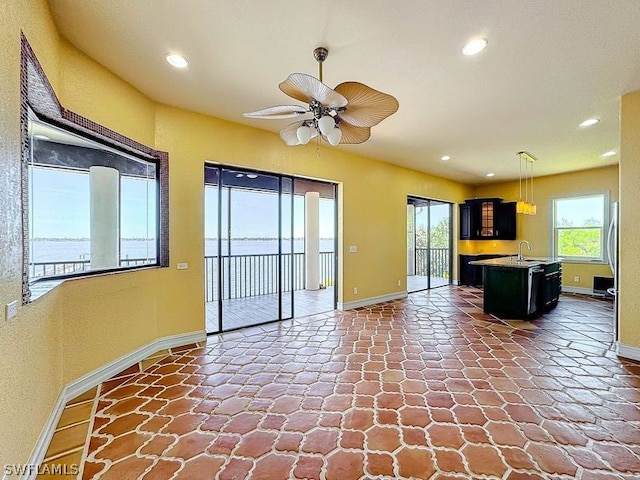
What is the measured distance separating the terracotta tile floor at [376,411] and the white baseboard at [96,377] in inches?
9.7

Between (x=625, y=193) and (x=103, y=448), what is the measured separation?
5369 mm

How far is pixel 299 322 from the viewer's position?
16.3 ft

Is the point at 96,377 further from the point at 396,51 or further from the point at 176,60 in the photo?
the point at 396,51

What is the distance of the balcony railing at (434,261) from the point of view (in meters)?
8.13

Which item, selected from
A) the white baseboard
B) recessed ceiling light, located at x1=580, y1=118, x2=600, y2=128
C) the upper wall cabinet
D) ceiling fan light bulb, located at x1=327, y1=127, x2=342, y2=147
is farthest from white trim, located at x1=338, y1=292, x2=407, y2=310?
recessed ceiling light, located at x1=580, y1=118, x2=600, y2=128

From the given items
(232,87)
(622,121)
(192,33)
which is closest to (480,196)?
(622,121)

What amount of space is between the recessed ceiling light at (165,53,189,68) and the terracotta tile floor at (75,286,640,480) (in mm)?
3004

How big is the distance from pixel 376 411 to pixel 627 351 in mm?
3159

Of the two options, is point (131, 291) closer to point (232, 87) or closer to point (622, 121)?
point (232, 87)

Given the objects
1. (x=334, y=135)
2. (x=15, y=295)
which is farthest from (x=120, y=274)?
(x=334, y=135)

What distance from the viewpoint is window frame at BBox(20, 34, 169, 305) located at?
181 cm

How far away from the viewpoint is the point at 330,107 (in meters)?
2.31

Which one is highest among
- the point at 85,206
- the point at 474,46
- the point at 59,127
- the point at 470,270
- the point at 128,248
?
the point at 474,46

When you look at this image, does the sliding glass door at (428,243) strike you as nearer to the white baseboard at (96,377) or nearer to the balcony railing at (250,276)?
the balcony railing at (250,276)
